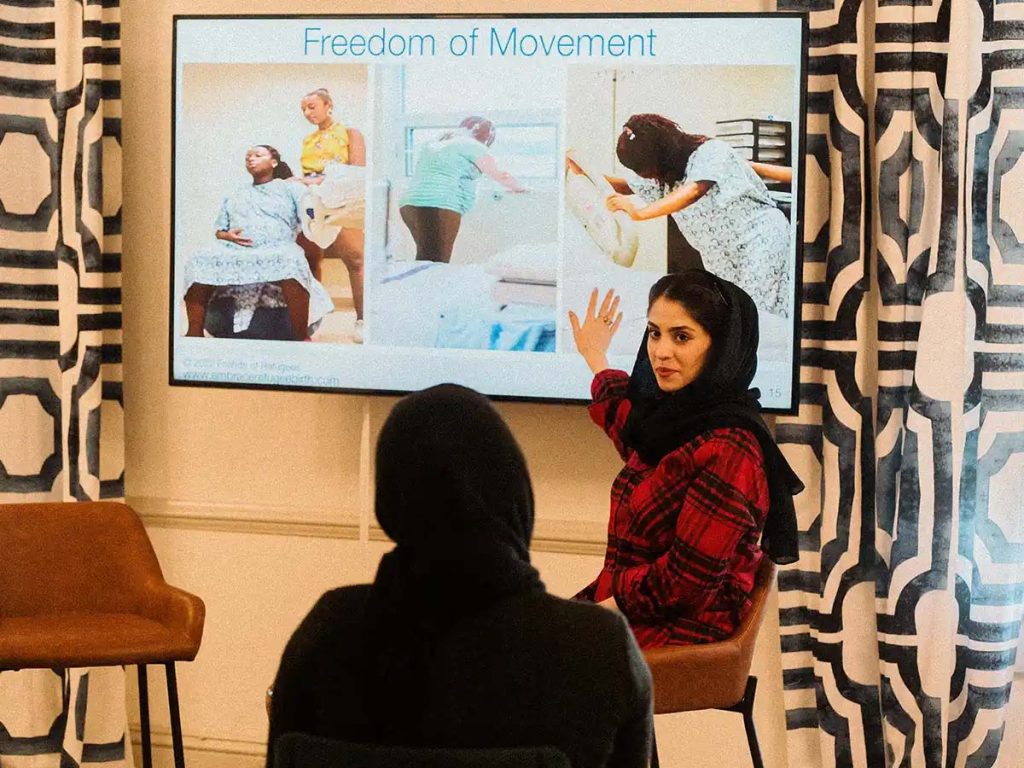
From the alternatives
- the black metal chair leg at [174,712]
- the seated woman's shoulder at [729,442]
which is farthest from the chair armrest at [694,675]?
the black metal chair leg at [174,712]

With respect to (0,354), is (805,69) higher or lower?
higher

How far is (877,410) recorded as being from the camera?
323 cm

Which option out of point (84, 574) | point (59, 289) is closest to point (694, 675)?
point (84, 574)

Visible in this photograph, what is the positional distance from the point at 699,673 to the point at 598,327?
1.03 metres

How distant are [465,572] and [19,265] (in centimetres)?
260

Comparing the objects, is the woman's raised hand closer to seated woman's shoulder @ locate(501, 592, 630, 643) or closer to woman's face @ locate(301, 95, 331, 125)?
woman's face @ locate(301, 95, 331, 125)

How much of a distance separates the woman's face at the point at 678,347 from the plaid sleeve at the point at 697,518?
17 centimetres

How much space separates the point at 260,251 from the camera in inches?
134

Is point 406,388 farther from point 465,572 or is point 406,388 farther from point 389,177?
point 465,572

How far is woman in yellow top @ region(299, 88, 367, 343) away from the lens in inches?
132

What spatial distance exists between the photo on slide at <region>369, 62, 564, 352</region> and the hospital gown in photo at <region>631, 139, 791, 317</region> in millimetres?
370

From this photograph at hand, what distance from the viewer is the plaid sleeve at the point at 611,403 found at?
2881 millimetres

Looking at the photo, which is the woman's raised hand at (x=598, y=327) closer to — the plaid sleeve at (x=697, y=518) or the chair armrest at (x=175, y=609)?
the plaid sleeve at (x=697, y=518)

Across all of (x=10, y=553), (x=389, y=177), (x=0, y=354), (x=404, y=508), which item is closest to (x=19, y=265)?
(x=0, y=354)
